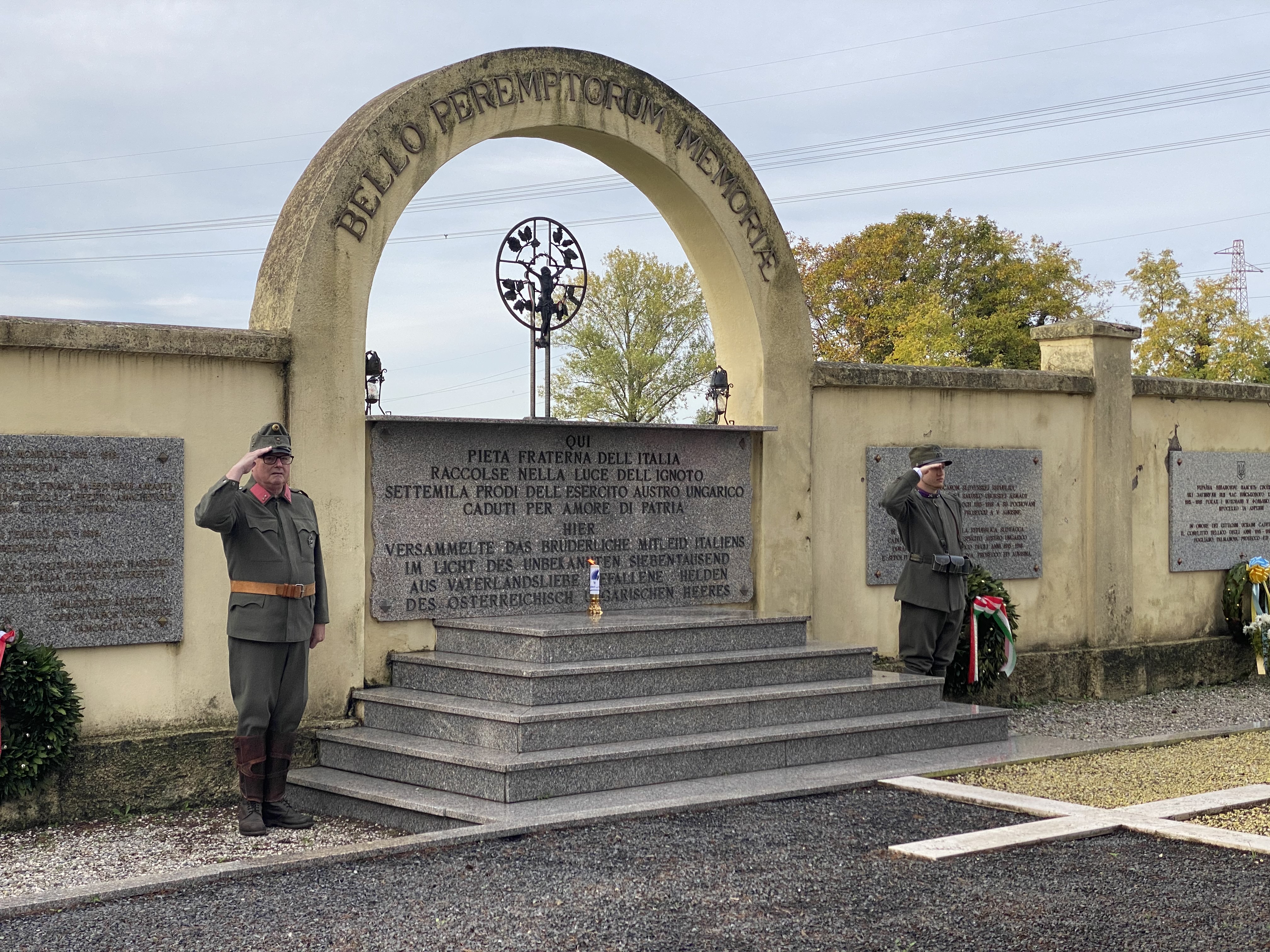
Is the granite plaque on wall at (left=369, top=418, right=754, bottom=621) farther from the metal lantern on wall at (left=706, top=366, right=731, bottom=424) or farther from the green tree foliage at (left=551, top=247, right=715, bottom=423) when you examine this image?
the green tree foliage at (left=551, top=247, right=715, bottom=423)

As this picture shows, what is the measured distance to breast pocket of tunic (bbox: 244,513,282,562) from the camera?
21.5ft

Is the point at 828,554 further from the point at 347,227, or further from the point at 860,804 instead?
the point at 347,227

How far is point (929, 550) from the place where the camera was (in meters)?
9.06

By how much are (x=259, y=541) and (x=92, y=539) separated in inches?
39.7

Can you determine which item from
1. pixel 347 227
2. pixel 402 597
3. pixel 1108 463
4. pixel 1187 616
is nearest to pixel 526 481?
pixel 402 597

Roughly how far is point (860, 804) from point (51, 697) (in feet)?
12.9

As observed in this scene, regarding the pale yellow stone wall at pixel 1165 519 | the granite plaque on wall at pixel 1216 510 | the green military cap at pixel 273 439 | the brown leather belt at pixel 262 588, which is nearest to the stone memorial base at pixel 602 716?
the brown leather belt at pixel 262 588

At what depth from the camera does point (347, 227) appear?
25.7ft

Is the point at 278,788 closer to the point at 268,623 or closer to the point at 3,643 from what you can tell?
the point at 268,623

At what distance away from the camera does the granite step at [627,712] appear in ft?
22.3

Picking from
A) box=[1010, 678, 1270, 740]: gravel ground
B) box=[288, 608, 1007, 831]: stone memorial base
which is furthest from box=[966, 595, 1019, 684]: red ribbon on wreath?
box=[288, 608, 1007, 831]: stone memorial base

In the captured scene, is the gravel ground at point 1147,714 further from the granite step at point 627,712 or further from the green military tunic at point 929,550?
the granite step at point 627,712

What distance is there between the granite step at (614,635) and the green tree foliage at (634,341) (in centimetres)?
2973

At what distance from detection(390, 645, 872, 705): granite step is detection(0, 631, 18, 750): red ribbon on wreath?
207 centimetres
